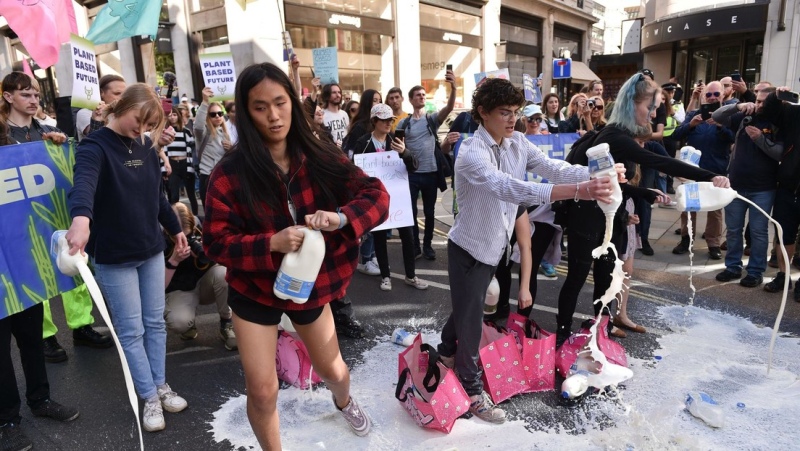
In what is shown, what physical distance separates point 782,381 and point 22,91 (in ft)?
17.9

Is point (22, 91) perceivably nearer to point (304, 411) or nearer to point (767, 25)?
point (304, 411)

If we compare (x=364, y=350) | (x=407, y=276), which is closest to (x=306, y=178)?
(x=364, y=350)

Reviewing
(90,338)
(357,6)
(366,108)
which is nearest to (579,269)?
(366,108)

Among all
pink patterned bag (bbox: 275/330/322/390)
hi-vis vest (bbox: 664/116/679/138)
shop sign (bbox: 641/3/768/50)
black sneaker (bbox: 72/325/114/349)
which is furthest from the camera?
shop sign (bbox: 641/3/768/50)

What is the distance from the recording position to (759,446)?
2662 mm

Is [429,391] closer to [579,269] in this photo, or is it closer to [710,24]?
[579,269]

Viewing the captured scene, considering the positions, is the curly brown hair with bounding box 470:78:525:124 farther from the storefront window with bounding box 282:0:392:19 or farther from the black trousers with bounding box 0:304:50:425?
the storefront window with bounding box 282:0:392:19

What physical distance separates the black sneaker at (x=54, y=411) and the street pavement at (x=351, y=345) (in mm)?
41

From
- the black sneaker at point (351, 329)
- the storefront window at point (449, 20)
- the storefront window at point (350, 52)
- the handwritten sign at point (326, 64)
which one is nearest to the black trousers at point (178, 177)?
the handwritten sign at point (326, 64)

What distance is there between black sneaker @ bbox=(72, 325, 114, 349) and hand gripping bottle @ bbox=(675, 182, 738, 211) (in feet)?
14.1

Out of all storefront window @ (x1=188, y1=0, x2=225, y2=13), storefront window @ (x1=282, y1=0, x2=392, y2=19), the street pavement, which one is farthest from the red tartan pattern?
storefront window @ (x1=188, y1=0, x2=225, y2=13)

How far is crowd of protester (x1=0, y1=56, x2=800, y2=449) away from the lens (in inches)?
83.4

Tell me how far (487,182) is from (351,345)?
200 cm

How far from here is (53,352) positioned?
3850 mm
